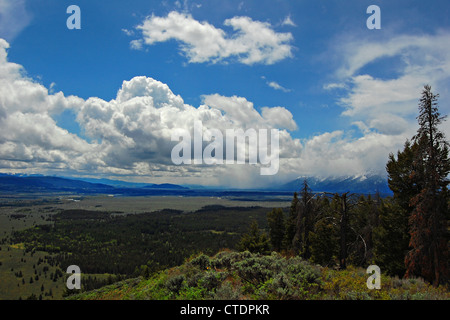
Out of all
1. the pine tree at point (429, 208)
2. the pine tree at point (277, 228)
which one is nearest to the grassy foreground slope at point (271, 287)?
the pine tree at point (429, 208)

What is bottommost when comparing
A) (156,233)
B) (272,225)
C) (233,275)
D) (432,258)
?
(156,233)

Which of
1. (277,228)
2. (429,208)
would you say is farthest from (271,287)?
(277,228)

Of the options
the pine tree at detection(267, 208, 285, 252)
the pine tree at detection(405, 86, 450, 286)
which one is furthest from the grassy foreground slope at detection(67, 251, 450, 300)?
the pine tree at detection(267, 208, 285, 252)

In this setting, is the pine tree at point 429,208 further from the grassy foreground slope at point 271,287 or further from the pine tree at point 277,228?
the pine tree at point 277,228

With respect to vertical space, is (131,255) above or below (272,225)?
below

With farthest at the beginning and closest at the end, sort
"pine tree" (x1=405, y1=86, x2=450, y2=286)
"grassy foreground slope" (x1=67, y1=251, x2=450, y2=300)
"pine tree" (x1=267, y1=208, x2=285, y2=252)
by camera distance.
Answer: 1. "pine tree" (x1=267, y1=208, x2=285, y2=252)
2. "pine tree" (x1=405, y1=86, x2=450, y2=286)
3. "grassy foreground slope" (x1=67, y1=251, x2=450, y2=300)

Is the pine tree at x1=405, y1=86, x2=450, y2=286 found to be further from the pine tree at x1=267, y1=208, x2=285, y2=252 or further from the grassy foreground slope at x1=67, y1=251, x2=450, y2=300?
the pine tree at x1=267, y1=208, x2=285, y2=252

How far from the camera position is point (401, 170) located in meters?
21.4

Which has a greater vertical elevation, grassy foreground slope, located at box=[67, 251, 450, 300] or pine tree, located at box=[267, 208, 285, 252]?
grassy foreground slope, located at box=[67, 251, 450, 300]

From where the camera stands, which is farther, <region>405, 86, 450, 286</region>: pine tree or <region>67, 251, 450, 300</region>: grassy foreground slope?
<region>405, 86, 450, 286</region>: pine tree
